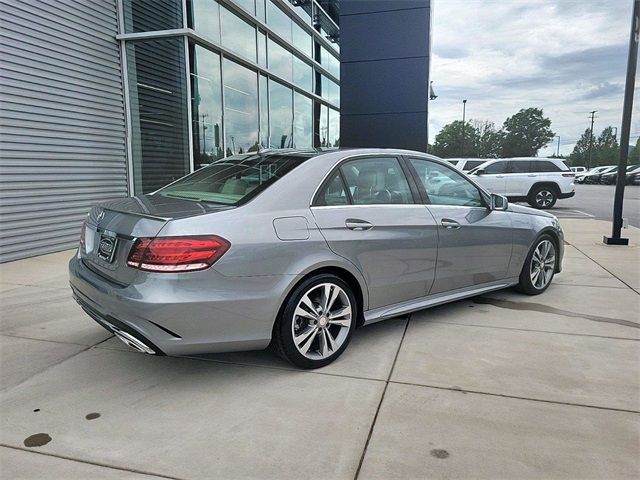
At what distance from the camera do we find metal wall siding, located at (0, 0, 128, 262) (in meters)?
6.38

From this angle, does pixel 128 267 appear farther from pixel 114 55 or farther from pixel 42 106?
pixel 114 55

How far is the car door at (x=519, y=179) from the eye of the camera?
52.6 ft

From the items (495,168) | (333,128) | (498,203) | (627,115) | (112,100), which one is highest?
(333,128)

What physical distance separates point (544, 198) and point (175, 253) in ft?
52.3

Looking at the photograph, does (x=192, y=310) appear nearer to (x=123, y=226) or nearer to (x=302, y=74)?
(x=123, y=226)

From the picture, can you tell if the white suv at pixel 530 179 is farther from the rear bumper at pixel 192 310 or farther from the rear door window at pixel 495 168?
the rear bumper at pixel 192 310

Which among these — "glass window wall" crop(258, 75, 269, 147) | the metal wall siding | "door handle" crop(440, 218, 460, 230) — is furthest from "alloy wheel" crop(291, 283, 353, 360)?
"glass window wall" crop(258, 75, 269, 147)

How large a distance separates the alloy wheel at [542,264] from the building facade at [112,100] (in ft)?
20.0

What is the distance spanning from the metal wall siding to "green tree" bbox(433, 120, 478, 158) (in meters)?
73.0

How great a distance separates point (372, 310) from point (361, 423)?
1.10 meters

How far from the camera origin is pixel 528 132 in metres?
85.3

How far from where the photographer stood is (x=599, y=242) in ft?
28.2

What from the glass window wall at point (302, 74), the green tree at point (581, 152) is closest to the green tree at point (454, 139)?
the green tree at point (581, 152)

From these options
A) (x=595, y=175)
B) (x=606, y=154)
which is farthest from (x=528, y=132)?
A: (x=595, y=175)
